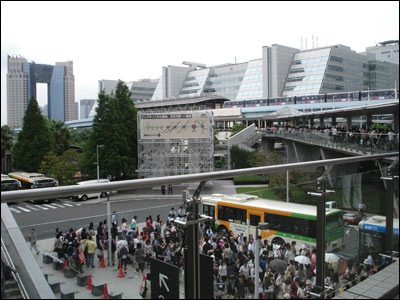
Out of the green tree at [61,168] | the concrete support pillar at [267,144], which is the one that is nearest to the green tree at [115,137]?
the green tree at [61,168]

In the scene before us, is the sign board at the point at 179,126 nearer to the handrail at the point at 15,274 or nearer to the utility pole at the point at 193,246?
the utility pole at the point at 193,246

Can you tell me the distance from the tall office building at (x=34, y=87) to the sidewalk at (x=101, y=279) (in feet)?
127

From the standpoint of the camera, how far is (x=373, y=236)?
2857 mm

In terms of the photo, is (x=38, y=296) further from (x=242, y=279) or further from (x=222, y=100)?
(x=222, y=100)

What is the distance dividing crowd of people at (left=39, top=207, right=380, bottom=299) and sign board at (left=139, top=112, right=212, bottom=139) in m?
34.4

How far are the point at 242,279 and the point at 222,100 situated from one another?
8833 centimetres

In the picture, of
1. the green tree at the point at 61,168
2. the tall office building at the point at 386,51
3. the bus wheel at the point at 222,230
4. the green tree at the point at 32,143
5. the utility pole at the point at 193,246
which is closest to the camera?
the utility pole at the point at 193,246

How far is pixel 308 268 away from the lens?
7.22 ft

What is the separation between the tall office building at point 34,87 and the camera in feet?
259

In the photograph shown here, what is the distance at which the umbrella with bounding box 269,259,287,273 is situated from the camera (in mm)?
1946

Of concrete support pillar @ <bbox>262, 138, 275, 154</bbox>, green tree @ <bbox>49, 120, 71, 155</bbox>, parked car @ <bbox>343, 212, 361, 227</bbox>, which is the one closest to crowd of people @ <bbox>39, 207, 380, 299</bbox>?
parked car @ <bbox>343, 212, 361, 227</bbox>

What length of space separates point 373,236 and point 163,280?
205cm

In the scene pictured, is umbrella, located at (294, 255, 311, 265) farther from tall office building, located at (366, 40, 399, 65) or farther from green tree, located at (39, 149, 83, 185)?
tall office building, located at (366, 40, 399, 65)

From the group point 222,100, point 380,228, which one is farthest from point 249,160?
point 222,100
